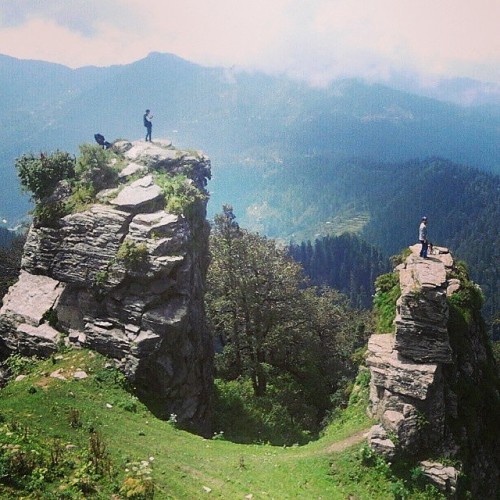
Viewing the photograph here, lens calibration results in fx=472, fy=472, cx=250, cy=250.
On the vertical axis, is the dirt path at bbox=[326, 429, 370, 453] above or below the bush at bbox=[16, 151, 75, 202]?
below

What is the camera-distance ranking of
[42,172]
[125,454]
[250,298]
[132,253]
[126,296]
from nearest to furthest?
[125,454]
[132,253]
[126,296]
[42,172]
[250,298]

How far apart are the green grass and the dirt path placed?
31 centimetres

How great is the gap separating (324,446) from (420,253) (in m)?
12.7

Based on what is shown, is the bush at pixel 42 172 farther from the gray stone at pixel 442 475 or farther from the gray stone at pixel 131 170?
the gray stone at pixel 442 475

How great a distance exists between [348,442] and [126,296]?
15.0 meters

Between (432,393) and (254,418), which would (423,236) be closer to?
(432,393)

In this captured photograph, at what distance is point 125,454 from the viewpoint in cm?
1895

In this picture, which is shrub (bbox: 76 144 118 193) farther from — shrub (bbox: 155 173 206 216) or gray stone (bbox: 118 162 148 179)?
shrub (bbox: 155 173 206 216)

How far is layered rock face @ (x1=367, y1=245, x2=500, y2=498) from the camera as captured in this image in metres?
21.6

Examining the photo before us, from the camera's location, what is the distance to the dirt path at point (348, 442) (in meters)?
22.7

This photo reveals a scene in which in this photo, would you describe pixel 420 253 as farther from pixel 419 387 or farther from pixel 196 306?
pixel 196 306

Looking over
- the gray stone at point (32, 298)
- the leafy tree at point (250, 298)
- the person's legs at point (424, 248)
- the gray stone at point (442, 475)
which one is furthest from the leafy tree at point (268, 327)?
the gray stone at point (442, 475)

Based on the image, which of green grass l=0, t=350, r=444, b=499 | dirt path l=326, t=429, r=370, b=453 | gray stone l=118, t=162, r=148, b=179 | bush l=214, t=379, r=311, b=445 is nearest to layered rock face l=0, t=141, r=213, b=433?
gray stone l=118, t=162, r=148, b=179

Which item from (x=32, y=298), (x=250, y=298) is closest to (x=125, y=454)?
(x=32, y=298)
